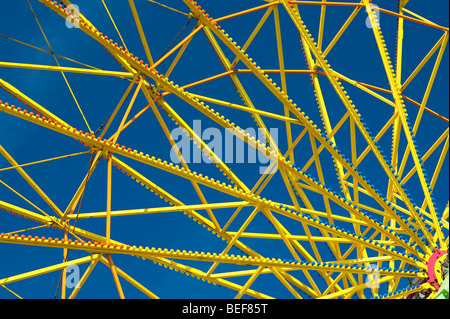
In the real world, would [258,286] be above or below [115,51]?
above

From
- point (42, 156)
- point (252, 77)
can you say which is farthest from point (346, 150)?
point (42, 156)

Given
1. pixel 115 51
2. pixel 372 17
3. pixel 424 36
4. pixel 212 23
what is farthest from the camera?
pixel 424 36

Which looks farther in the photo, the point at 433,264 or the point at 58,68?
the point at 433,264

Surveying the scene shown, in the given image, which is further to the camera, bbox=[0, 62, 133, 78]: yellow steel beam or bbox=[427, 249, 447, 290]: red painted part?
bbox=[427, 249, 447, 290]: red painted part

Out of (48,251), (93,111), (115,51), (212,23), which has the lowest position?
(115,51)

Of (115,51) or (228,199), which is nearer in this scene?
(115,51)

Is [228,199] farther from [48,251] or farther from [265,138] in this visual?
[265,138]

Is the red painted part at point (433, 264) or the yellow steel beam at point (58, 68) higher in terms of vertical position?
the yellow steel beam at point (58, 68)

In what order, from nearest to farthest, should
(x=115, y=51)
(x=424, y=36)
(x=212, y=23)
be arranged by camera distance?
(x=115, y=51), (x=212, y=23), (x=424, y=36)

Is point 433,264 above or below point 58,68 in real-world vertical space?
below

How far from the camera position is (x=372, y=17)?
928 inches

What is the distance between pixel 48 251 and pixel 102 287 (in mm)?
3875

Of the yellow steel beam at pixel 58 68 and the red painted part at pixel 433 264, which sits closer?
the yellow steel beam at pixel 58 68

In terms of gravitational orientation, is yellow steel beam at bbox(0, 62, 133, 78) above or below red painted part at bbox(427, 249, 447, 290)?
above
